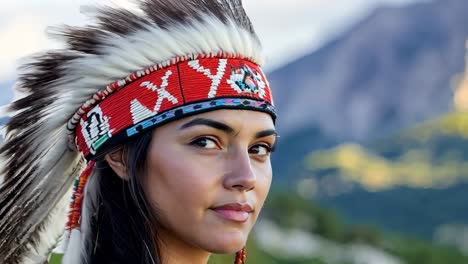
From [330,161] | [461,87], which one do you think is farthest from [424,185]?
[461,87]

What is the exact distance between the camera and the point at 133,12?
9.48 feet

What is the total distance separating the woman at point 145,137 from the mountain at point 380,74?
118 meters

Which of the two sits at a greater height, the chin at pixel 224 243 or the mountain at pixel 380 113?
the mountain at pixel 380 113

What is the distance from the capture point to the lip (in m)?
2.67

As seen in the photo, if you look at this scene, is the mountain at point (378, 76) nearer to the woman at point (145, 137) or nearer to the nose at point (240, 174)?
the woman at point (145, 137)

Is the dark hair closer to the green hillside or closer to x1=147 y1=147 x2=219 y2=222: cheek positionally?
x1=147 y1=147 x2=219 y2=222: cheek

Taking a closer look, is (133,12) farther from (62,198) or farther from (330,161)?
(330,161)

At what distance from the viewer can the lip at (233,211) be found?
2.67 m

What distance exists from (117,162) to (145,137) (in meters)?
0.13

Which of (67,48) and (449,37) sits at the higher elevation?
(449,37)

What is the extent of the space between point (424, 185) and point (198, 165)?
3219 inches

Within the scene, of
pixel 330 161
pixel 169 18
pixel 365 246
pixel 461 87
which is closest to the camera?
pixel 169 18

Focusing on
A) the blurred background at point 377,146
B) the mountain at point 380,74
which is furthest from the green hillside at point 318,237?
the mountain at point 380,74

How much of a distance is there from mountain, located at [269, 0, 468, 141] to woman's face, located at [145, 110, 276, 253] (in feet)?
389
